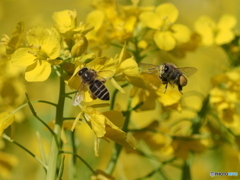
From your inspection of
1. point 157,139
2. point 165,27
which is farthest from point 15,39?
point 157,139

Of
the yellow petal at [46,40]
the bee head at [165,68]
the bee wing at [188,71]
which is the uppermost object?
the yellow petal at [46,40]

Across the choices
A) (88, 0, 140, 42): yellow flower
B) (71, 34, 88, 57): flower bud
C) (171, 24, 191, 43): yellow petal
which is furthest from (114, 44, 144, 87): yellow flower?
(171, 24, 191, 43): yellow petal

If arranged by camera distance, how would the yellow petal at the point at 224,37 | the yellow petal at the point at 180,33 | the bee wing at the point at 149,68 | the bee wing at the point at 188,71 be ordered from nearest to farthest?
the bee wing at the point at 149,68, the bee wing at the point at 188,71, the yellow petal at the point at 180,33, the yellow petal at the point at 224,37

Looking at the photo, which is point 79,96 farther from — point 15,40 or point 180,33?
point 180,33

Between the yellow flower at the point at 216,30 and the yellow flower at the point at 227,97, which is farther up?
the yellow flower at the point at 216,30

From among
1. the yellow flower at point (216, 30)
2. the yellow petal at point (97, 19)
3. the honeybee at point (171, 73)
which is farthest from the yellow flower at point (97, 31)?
the yellow flower at point (216, 30)

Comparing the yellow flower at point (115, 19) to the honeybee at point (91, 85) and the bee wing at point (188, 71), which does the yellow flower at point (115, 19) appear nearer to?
the bee wing at point (188, 71)

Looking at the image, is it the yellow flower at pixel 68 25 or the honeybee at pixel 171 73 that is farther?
the honeybee at pixel 171 73

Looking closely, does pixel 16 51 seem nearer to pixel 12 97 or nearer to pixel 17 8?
pixel 12 97
